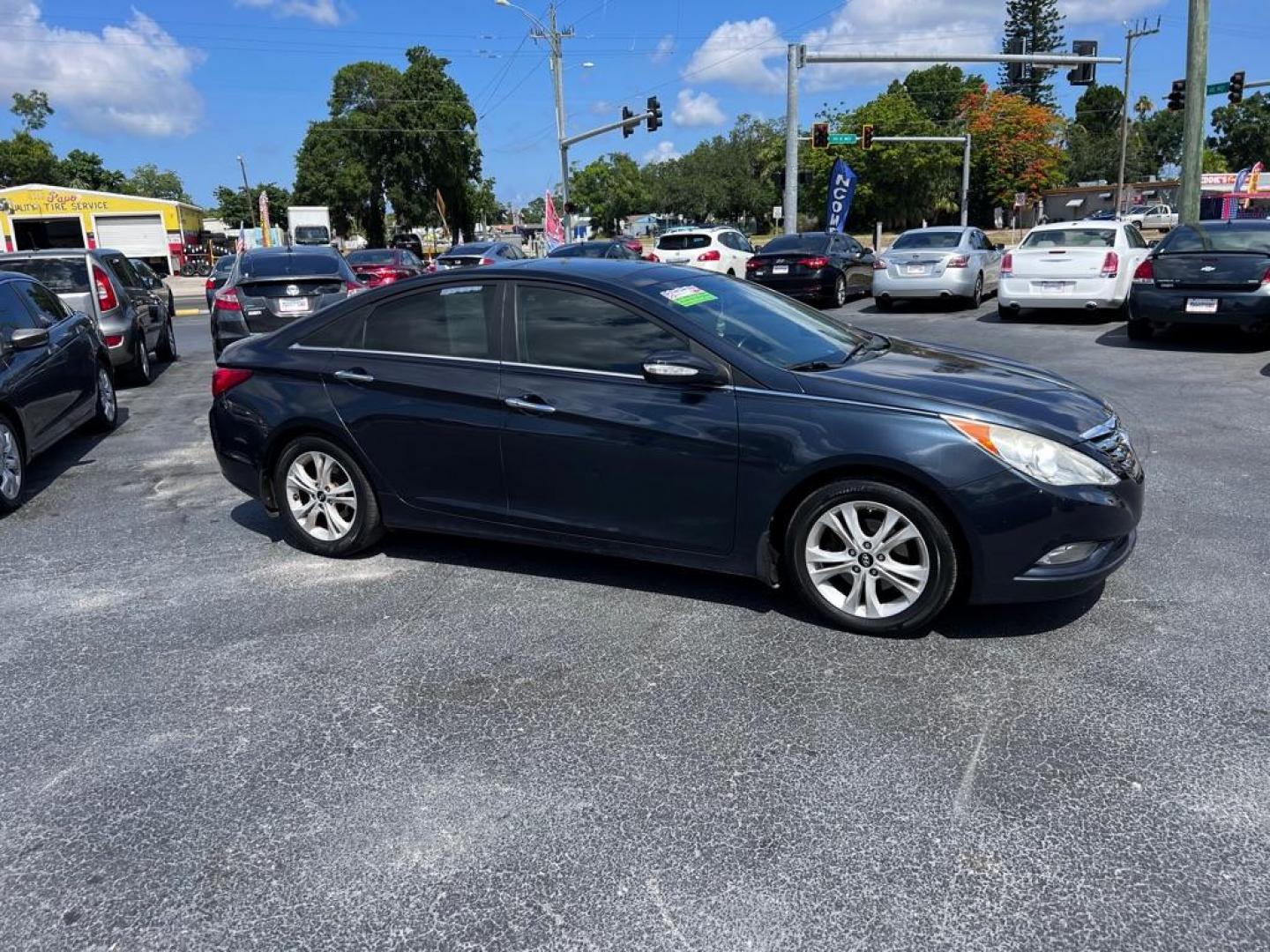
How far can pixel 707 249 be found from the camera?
2142cm

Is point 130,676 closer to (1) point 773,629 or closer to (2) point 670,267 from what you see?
(1) point 773,629

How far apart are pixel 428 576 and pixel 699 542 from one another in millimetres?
1522

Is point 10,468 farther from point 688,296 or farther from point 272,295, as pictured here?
point 272,295

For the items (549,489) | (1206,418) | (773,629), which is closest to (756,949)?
(773,629)

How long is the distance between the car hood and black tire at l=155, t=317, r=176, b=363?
11.9 m

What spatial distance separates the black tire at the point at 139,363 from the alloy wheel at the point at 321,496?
7500mm

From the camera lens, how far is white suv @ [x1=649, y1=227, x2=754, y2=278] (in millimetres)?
21438

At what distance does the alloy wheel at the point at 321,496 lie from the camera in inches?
203

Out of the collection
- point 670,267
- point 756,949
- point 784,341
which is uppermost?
point 670,267

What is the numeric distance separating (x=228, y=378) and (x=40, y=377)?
2723mm

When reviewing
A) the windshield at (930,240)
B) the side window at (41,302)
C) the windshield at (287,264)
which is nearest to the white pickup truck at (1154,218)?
the windshield at (930,240)

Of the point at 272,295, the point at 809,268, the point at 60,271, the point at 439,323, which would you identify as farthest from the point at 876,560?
the point at 809,268

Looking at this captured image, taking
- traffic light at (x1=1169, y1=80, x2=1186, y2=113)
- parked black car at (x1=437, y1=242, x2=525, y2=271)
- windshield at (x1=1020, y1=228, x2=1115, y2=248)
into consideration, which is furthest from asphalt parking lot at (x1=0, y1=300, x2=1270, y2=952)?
traffic light at (x1=1169, y1=80, x2=1186, y2=113)

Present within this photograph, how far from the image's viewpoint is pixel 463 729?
3.46 metres
